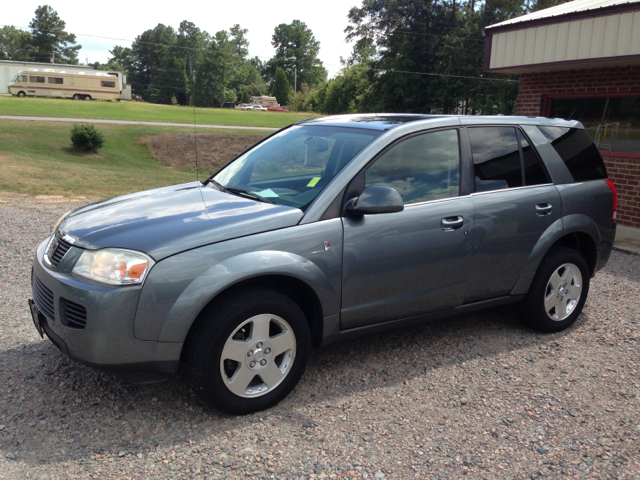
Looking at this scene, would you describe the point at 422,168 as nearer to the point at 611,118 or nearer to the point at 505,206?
the point at 505,206

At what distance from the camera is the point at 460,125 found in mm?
4258

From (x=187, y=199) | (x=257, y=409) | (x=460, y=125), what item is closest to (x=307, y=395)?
(x=257, y=409)

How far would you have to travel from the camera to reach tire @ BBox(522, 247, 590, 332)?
4664mm

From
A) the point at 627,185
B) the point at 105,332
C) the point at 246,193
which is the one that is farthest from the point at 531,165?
the point at 627,185

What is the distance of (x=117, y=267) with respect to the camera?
118 inches

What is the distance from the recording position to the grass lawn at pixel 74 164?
13.9 metres

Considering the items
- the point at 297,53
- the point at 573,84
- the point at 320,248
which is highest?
the point at 297,53

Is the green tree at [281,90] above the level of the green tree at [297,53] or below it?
below

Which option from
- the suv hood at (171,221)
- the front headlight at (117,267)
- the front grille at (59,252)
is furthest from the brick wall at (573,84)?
the front grille at (59,252)

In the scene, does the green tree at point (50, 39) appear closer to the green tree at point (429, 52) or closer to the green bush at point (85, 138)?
the green tree at point (429, 52)

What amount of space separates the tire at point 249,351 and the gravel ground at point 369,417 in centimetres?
16

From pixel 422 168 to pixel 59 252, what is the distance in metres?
2.49

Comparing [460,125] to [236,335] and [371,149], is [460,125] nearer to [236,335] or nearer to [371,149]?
[371,149]

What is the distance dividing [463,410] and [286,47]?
130172 millimetres
